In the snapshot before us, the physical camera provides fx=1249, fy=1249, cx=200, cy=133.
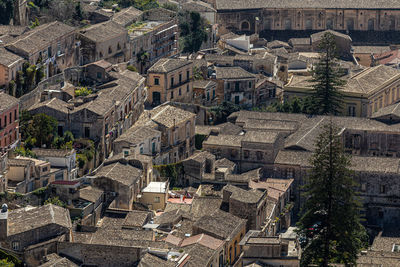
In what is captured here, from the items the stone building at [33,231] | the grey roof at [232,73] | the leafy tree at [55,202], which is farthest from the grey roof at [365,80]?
the stone building at [33,231]

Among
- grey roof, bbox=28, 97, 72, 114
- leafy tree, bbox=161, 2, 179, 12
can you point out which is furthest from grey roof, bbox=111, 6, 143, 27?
grey roof, bbox=28, 97, 72, 114

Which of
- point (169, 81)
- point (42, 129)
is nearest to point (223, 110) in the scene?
point (169, 81)

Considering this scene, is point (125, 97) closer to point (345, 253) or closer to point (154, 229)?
point (154, 229)

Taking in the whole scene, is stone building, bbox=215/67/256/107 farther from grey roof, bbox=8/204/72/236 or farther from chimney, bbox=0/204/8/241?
chimney, bbox=0/204/8/241

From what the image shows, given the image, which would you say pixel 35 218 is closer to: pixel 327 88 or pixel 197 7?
pixel 327 88

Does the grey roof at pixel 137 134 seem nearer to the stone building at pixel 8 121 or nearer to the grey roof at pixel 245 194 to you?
the grey roof at pixel 245 194
